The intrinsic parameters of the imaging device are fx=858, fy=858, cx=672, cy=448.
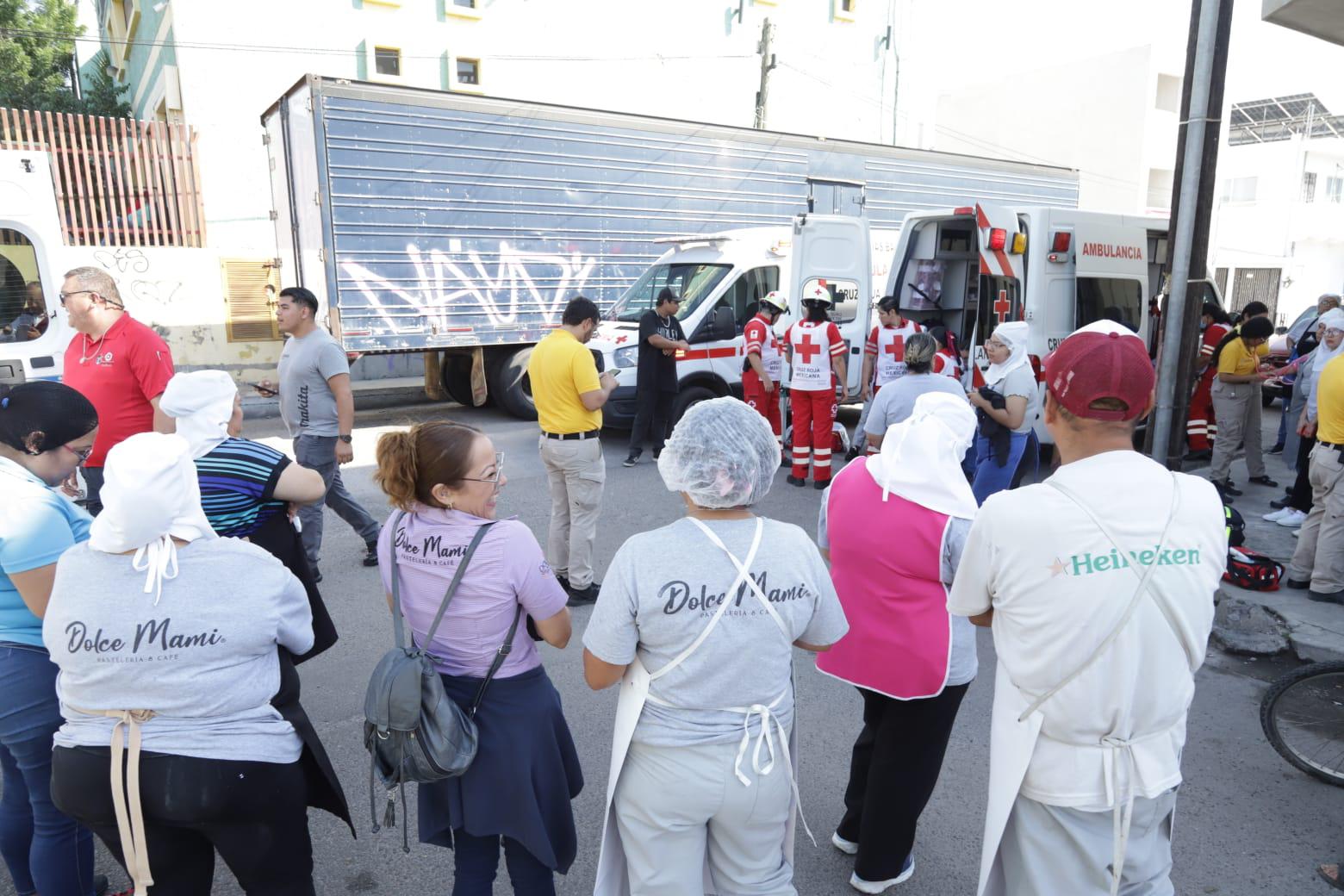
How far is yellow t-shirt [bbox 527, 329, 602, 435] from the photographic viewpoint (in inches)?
197

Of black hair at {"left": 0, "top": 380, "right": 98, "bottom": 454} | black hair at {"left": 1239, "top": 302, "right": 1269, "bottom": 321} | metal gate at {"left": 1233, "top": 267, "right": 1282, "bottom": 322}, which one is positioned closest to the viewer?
black hair at {"left": 0, "top": 380, "right": 98, "bottom": 454}

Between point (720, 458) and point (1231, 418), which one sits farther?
point (1231, 418)

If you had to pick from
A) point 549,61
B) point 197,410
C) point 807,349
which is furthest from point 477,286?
point 549,61

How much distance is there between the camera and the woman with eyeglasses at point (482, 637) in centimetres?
224

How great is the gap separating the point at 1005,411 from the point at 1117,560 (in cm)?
433

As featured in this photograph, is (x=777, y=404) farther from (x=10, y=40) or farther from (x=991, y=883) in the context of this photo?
(x=10, y=40)

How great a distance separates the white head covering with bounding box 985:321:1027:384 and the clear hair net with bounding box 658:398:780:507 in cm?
435

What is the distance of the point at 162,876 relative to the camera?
2094 mm

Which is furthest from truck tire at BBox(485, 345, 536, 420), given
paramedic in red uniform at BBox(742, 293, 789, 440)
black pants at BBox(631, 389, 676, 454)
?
paramedic in red uniform at BBox(742, 293, 789, 440)

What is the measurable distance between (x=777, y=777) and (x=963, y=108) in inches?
1567

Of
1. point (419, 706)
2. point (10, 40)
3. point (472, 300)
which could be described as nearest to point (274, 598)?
point (419, 706)

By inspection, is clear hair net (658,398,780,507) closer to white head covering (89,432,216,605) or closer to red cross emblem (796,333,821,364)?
white head covering (89,432,216,605)

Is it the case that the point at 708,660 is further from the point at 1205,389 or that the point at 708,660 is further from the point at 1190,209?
the point at 1205,389

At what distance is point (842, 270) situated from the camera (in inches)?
384
